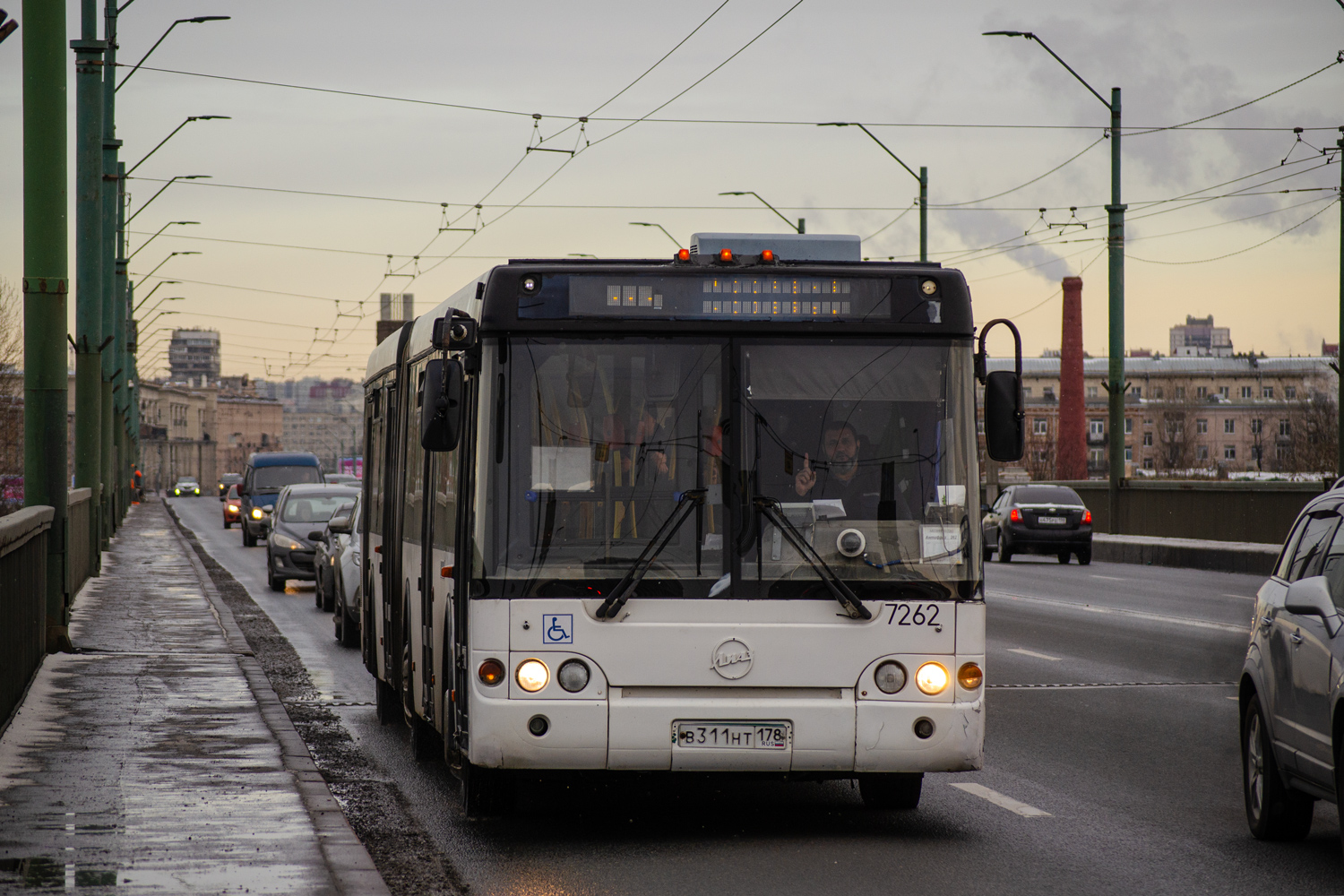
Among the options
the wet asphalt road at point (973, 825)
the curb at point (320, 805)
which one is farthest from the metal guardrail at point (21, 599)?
the wet asphalt road at point (973, 825)

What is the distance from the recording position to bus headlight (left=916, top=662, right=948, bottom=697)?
7336 millimetres

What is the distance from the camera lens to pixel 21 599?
11641mm

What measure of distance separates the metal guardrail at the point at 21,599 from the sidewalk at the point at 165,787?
8.5 inches

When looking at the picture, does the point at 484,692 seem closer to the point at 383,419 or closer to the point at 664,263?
the point at 664,263

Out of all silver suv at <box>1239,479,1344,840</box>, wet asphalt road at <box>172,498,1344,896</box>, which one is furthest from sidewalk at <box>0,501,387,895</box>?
silver suv at <box>1239,479,1344,840</box>

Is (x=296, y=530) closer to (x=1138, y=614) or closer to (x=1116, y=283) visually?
(x=1138, y=614)

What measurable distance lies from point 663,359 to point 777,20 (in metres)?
18.4

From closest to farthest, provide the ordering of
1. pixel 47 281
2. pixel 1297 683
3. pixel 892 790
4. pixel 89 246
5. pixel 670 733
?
pixel 1297 683 → pixel 670 733 → pixel 892 790 → pixel 47 281 → pixel 89 246

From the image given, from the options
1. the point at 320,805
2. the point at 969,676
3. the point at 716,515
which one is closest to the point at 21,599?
the point at 320,805

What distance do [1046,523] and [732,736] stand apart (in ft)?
90.5

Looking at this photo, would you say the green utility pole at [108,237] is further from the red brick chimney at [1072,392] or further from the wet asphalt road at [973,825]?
the red brick chimney at [1072,392]

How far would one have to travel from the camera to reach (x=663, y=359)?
296 inches

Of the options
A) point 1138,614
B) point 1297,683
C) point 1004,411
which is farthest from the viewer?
point 1138,614

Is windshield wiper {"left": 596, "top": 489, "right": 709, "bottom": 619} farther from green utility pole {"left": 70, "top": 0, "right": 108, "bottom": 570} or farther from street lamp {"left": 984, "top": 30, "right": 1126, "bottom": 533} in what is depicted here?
street lamp {"left": 984, "top": 30, "right": 1126, "bottom": 533}
